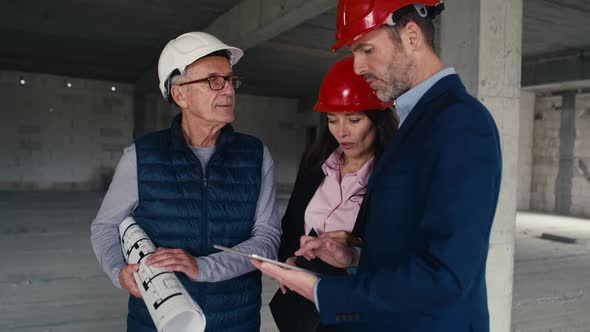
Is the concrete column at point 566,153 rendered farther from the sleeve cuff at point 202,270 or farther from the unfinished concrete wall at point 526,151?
the sleeve cuff at point 202,270

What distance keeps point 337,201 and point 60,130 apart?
13.9 meters

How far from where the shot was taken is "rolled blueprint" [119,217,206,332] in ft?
3.96

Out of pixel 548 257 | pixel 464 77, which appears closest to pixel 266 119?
pixel 548 257

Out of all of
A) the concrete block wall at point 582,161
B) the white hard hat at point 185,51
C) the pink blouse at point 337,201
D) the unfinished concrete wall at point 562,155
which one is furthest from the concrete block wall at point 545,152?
the white hard hat at point 185,51

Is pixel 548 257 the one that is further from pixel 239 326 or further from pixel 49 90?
pixel 49 90

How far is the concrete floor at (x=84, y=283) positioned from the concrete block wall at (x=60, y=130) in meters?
5.32

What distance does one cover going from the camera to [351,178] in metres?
1.88

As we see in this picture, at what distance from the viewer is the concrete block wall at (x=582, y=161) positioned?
12102 mm

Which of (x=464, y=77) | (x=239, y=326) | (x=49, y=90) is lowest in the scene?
(x=239, y=326)

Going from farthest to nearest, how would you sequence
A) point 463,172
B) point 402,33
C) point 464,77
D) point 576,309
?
point 576,309 < point 464,77 < point 402,33 < point 463,172

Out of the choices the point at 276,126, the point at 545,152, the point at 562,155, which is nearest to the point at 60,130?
the point at 276,126

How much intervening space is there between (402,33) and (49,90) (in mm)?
14633

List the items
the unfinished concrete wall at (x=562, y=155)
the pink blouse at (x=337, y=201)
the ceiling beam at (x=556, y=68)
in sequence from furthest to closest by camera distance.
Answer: the unfinished concrete wall at (x=562, y=155)
the ceiling beam at (x=556, y=68)
the pink blouse at (x=337, y=201)

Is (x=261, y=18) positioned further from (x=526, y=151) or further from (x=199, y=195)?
(x=526, y=151)
